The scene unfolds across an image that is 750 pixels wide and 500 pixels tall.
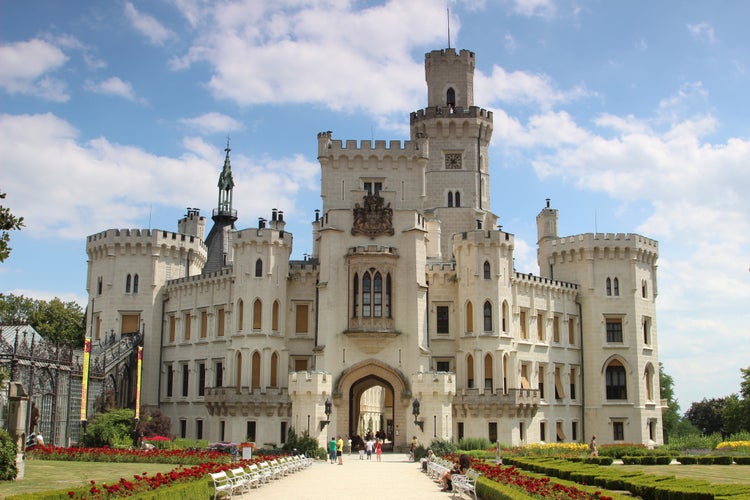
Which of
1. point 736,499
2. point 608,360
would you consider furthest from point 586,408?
point 736,499

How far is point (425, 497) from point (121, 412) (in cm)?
2914

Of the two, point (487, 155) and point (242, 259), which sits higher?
point (487, 155)

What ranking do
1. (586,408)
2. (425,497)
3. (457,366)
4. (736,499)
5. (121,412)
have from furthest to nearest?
(586,408) → (457,366) → (121,412) → (425,497) → (736,499)

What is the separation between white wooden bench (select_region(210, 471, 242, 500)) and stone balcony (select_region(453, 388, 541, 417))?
30.8m

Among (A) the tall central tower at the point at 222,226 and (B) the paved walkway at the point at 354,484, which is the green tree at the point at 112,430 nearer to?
(B) the paved walkway at the point at 354,484

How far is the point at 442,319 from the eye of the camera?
6069 cm

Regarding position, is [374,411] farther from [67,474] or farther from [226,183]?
[67,474]

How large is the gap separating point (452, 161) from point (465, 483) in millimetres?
48504

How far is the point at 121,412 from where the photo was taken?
5084 centimetres

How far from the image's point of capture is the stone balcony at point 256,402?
5672 cm

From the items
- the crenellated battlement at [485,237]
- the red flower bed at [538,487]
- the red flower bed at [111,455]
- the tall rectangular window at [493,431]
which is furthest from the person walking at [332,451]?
the crenellated battlement at [485,237]

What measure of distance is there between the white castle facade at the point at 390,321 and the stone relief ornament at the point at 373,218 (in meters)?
0.10

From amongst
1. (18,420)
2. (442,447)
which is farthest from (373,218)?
(18,420)

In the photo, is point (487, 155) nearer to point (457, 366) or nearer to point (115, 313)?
point (457, 366)
